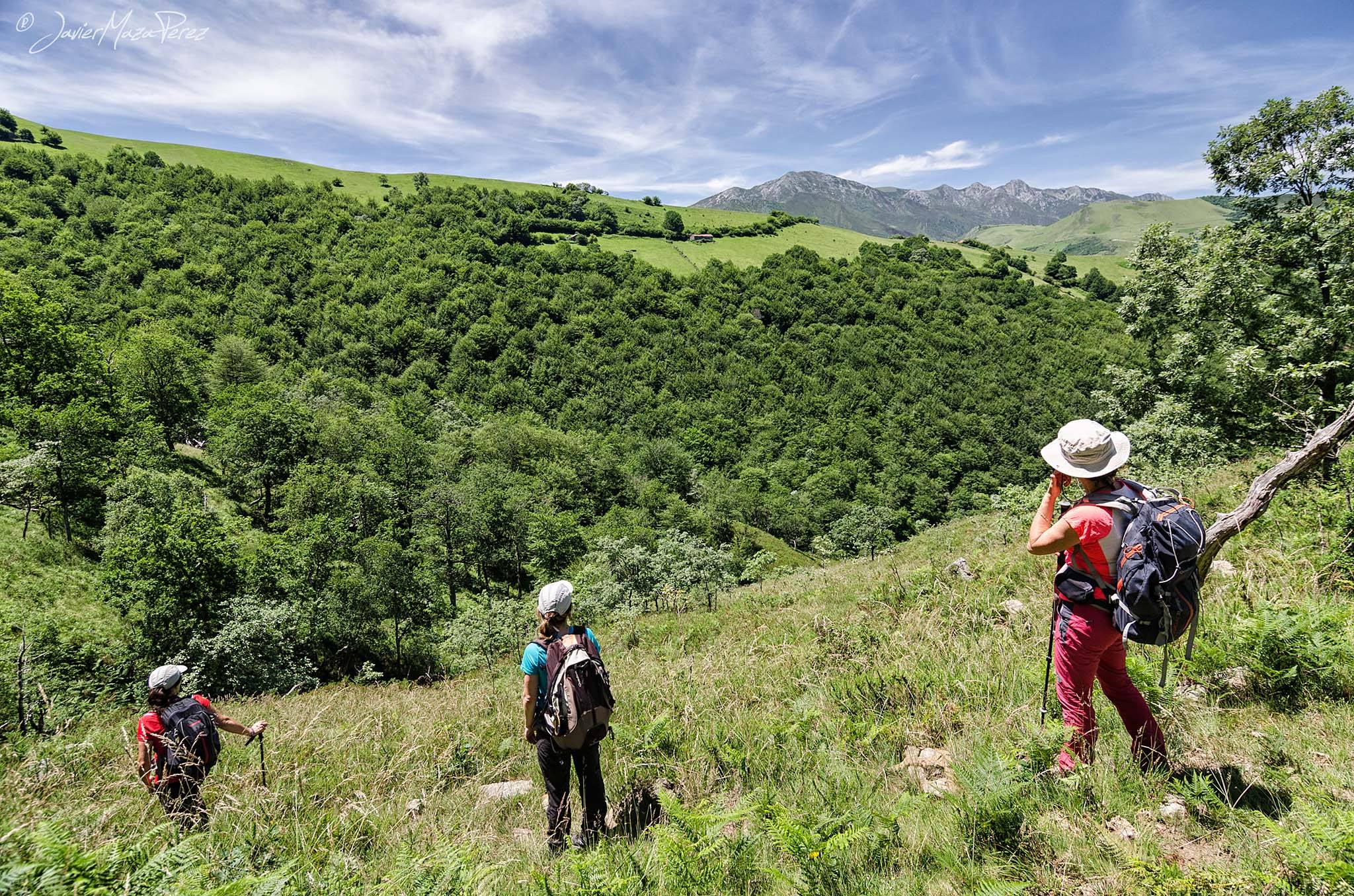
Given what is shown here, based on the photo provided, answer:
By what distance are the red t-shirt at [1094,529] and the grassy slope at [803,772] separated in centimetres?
101

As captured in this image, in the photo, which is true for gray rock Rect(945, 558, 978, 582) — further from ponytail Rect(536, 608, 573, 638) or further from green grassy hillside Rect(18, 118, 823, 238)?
green grassy hillside Rect(18, 118, 823, 238)

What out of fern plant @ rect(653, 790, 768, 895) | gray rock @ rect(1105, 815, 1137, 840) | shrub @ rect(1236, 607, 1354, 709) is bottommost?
fern plant @ rect(653, 790, 768, 895)

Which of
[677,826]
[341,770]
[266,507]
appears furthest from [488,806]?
[266,507]

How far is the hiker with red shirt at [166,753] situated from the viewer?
11.5 feet

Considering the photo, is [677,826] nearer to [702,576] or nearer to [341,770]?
[341,770]

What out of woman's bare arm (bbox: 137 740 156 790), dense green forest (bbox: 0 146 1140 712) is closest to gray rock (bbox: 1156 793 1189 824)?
woman's bare arm (bbox: 137 740 156 790)

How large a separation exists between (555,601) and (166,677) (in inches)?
125

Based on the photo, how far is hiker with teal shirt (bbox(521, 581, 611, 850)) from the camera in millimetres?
3594

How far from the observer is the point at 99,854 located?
7.39 feet

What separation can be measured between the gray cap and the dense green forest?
19.8 ft

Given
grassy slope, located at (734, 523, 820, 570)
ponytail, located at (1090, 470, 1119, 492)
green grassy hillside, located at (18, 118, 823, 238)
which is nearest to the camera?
ponytail, located at (1090, 470, 1119, 492)

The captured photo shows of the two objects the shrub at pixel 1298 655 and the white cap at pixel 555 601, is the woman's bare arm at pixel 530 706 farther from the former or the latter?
the shrub at pixel 1298 655

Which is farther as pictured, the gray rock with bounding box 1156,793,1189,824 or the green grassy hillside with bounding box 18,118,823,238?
the green grassy hillside with bounding box 18,118,823,238

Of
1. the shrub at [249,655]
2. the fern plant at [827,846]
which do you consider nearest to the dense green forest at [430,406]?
the shrub at [249,655]
